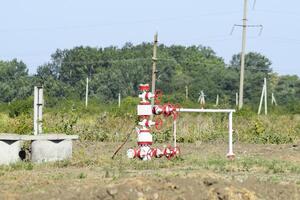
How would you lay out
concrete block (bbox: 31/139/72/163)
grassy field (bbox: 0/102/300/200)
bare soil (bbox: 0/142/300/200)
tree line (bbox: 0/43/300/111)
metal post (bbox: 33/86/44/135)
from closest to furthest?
bare soil (bbox: 0/142/300/200) → grassy field (bbox: 0/102/300/200) → concrete block (bbox: 31/139/72/163) → metal post (bbox: 33/86/44/135) → tree line (bbox: 0/43/300/111)

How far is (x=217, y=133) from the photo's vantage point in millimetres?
23359

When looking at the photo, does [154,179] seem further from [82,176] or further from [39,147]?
[39,147]

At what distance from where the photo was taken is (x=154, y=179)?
9805 mm

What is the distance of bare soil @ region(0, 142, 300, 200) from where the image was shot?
9.34 metres

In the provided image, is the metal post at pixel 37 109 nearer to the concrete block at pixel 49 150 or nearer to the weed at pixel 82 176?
the concrete block at pixel 49 150

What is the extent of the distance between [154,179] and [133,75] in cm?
10334

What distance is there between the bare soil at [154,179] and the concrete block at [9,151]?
3.41 feet

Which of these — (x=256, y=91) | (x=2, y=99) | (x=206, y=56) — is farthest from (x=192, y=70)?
(x=2, y=99)

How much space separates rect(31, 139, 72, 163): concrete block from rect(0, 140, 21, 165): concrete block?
35 centimetres

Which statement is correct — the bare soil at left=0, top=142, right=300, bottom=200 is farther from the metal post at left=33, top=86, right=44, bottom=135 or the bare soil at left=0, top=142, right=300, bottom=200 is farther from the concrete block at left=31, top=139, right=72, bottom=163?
the metal post at left=33, top=86, right=44, bottom=135

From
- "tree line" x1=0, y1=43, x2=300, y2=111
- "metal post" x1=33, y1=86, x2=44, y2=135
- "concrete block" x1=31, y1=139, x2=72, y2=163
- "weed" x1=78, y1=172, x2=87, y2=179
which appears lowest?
"weed" x1=78, y1=172, x2=87, y2=179

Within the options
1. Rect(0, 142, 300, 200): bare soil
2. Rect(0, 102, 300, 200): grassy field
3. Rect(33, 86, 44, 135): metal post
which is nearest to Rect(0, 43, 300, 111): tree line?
Rect(0, 102, 300, 200): grassy field

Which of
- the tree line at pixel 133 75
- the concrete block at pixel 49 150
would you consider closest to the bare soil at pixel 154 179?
the concrete block at pixel 49 150

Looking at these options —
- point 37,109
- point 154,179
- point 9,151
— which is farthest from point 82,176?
point 37,109
